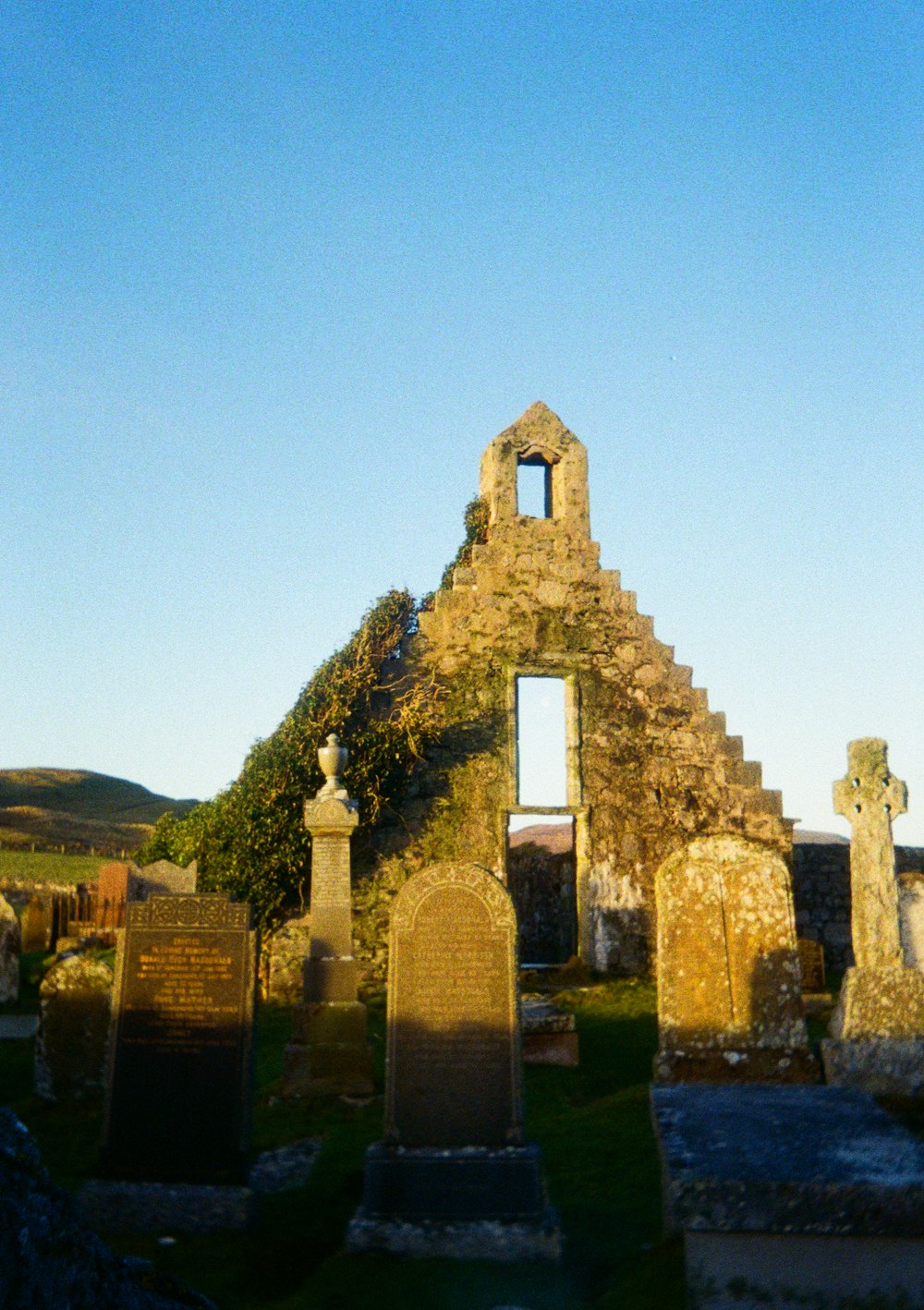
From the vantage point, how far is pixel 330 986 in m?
10.5

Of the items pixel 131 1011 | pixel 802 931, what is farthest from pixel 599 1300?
pixel 802 931

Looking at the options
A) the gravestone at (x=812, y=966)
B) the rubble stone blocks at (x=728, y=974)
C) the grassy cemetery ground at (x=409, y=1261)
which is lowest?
the grassy cemetery ground at (x=409, y=1261)

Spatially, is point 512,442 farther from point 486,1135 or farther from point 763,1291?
point 763,1291

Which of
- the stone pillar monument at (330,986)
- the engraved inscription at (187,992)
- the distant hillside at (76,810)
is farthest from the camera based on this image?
the distant hillside at (76,810)

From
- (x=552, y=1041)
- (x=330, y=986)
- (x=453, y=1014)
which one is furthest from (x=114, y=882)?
(x=453, y=1014)

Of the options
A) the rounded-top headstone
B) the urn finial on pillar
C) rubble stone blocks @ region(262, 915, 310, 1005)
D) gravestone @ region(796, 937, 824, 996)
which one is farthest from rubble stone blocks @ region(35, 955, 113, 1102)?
gravestone @ region(796, 937, 824, 996)

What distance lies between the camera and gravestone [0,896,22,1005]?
540 inches

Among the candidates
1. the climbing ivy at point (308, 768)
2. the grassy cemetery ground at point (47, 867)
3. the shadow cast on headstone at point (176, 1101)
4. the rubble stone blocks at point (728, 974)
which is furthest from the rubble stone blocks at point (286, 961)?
the grassy cemetery ground at point (47, 867)

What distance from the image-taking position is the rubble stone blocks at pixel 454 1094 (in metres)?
5.57

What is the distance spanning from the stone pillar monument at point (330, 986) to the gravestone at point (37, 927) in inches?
435

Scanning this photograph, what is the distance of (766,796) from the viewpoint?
53.4 feet

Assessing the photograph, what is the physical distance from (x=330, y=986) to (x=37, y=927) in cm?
1175

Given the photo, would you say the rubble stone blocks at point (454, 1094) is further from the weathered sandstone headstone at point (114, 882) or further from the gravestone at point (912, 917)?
the weathered sandstone headstone at point (114, 882)

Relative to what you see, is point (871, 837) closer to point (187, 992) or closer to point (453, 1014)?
point (453, 1014)
